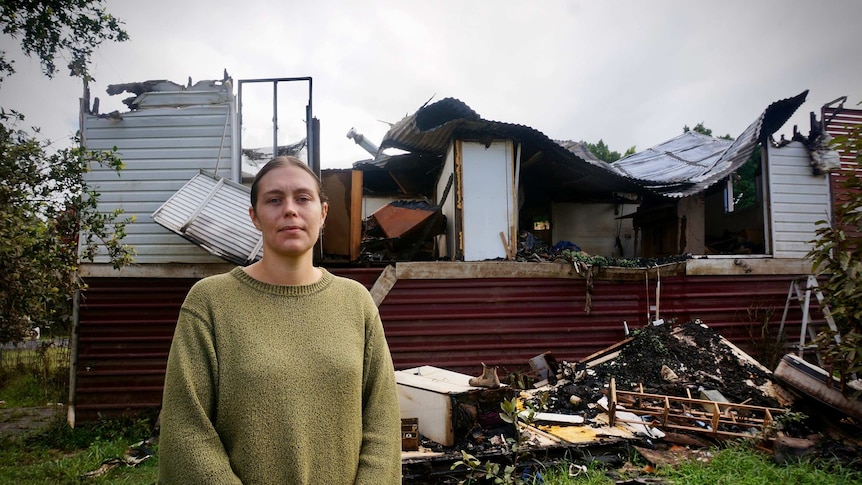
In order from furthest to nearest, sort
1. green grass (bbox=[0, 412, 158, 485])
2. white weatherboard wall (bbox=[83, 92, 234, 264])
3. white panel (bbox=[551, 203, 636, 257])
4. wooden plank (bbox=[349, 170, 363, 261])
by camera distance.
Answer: white panel (bbox=[551, 203, 636, 257]) → white weatherboard wall (bbox=[83, 92, 234, 264]) → wooden plank (bbox=[349, 170, 363, 261]) → green grass (bbox=[0, 412, 158, 485])

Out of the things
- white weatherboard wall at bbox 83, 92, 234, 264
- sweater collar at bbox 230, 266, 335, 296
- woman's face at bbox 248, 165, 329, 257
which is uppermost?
white weatherboard wall at bbox 83, 92, 234, 264

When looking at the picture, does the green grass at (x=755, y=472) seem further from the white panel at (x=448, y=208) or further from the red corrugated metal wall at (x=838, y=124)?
the red corrugated metal wall at (x=838, y=124)

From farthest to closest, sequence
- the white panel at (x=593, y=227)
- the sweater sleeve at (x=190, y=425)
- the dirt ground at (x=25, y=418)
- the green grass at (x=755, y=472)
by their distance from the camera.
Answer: the white panel at (x=593, y=227) → the dirt ground at (x=25, y=418) → the green grass at (x=755, y=472) → the sweater sleeve at (x=190, y=425)

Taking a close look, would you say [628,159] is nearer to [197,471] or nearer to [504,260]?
[504,260]

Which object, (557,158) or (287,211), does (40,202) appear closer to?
(287,211)

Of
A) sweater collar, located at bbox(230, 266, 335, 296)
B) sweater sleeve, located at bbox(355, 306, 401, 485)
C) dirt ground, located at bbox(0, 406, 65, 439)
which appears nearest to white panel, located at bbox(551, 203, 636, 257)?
sweater sleeve, located at bbox(355, 306, 401, 485)

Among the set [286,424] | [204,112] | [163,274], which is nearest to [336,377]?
[286,424]

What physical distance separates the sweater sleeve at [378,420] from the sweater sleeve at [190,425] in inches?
16.6

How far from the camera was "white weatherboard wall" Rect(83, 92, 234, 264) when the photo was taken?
686cm

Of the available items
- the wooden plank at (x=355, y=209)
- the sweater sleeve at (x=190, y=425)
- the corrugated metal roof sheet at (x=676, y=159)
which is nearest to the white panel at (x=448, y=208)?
the wooden plank at (x=355, y=209)

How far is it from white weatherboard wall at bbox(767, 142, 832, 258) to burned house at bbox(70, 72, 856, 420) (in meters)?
0.09

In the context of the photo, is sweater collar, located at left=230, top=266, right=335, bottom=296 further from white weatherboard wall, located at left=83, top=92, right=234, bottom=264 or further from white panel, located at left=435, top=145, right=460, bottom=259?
white weatherboard wall, located at left=83, top=92, right=234, bottom=264

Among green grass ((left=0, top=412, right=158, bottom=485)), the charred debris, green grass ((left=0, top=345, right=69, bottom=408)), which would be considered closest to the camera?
the charred debris

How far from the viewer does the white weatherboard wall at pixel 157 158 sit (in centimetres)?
686
